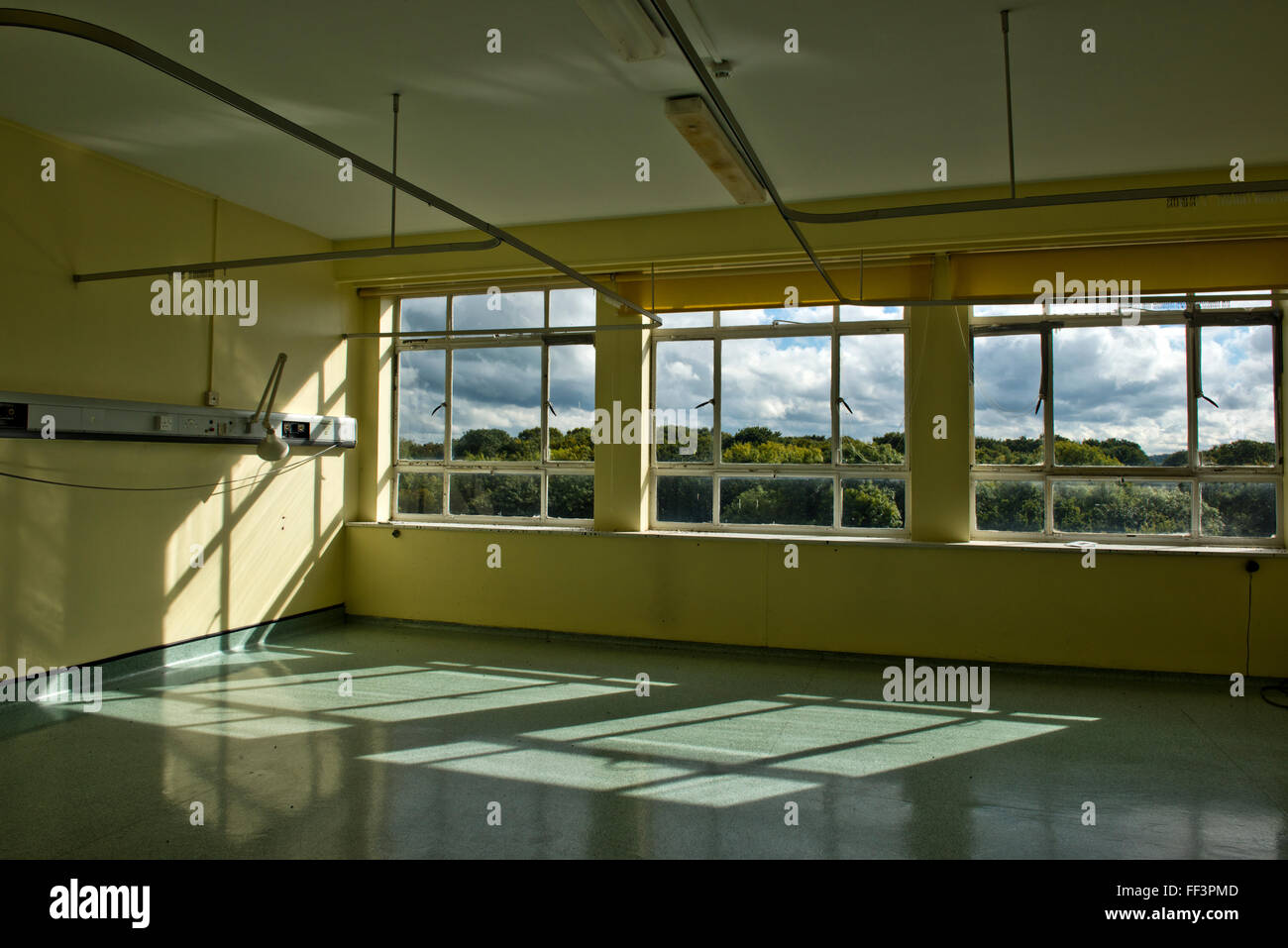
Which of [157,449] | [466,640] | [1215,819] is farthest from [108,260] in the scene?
[1215,819]

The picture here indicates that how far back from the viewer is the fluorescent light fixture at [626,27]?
9.35 ft

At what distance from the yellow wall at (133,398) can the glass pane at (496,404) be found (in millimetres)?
1199

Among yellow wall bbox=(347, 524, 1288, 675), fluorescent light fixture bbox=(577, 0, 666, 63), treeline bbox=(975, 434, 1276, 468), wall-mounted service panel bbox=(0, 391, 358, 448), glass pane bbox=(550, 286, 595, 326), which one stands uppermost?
fluorescent light fixture bbox=(577, 0, 666, 63)

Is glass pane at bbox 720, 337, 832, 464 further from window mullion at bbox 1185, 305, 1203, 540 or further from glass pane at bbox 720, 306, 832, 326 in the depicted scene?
window mullion at bbox 1185, 305, 1203, 540

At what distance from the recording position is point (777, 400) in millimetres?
6270

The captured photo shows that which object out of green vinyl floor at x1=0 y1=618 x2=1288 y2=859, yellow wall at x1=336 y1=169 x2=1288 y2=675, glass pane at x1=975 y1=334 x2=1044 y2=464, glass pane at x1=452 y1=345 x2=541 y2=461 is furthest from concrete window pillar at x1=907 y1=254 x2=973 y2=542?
glass pane at x1=452 y1=345 x2=541 y2=461

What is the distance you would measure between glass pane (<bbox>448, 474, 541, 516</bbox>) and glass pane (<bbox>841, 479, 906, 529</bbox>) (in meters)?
2.63

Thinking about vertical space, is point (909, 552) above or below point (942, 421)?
below

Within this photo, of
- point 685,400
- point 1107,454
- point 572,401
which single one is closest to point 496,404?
point 572,401

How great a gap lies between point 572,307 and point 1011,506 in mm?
3856

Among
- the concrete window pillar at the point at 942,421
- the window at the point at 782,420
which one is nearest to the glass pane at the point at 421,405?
the window at the point at 782,420

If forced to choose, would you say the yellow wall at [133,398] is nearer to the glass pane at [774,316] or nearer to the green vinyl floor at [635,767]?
the green vinyl floor at [635,767]

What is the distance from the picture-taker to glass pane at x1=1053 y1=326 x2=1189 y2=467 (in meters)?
5.46

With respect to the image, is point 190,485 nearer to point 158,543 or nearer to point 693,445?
point 158,543
